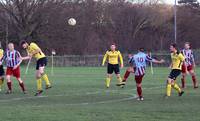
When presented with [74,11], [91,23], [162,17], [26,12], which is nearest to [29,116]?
[26,12]

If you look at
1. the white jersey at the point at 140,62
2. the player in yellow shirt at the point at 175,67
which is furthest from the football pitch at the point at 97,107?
the white jersey at the point at 140,62

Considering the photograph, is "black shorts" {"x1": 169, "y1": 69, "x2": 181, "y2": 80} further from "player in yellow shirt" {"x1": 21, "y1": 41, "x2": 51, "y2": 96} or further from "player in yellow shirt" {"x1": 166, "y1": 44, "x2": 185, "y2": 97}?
"player in yellow shirt" {"x1": 21, "y1": 41, "x2": 51, "y2": 96}

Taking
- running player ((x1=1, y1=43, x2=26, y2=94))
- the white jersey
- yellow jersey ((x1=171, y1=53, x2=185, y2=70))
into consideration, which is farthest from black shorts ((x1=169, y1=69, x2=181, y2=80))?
running player ((x1=1, y1=43, x2=26, y2=94))

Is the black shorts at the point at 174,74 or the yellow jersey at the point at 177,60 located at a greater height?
the yellow jersey at the point at 177,60

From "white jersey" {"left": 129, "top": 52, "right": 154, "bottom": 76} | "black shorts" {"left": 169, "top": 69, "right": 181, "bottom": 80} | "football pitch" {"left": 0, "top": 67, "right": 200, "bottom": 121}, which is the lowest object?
"football pitch" {"left": 0, "top": 67, "right": 200, "bottom": 121}

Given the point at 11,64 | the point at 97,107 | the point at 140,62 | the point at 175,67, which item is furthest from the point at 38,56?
the point at 97,107

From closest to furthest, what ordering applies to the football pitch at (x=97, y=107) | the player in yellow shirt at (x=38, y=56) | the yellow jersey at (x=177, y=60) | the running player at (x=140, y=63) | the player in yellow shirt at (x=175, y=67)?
the football pitch at (x=97, y=107) → the running player at (x=140, y=63) → the player in yellow shirt at (x=175, y=67) → the yellow jersey at (x=177, y=60) → the player in yellow shirt at (x=38, y=56)

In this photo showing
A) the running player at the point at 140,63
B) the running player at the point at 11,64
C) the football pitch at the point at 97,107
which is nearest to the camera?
the football pitch at the point at 97,107

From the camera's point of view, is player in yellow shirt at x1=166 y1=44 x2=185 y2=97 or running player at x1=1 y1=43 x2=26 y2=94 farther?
running player at x1=1 y1=43 x2=26 y2=94

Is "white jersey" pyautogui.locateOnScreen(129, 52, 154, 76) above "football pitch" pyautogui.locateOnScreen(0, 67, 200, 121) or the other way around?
above

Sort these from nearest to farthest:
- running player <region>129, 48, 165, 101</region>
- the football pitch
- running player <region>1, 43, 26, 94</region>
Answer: the football pitch
running player <region>129, 48, 165, 101</region>
running player <region>1, 43, 26, 94</region>

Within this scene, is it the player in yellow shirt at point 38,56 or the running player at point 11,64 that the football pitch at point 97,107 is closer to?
the player in yellow shirt at point 38,56

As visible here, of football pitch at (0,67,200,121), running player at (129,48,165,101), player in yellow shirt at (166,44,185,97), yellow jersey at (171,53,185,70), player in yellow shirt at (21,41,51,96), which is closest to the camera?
football pitch at (0,67,200,121)

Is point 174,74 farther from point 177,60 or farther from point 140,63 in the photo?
point 140,63
